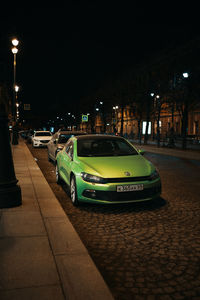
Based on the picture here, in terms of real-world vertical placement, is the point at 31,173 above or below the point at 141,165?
below

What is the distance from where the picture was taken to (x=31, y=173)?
10945 mm

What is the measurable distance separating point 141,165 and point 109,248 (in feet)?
8.21

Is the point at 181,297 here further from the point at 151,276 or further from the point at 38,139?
the point at 38,139

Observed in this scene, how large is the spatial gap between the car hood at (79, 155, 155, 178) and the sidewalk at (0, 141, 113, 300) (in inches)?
42.3

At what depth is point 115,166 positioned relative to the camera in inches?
253

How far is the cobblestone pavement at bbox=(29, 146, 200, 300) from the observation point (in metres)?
3.38

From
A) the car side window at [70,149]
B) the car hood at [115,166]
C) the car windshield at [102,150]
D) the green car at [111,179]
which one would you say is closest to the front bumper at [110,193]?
the green car at [111,179]

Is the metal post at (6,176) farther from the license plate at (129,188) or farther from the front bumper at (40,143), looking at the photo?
the front bumper at (40,143)

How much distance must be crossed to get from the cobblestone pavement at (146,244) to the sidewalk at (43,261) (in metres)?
0.26

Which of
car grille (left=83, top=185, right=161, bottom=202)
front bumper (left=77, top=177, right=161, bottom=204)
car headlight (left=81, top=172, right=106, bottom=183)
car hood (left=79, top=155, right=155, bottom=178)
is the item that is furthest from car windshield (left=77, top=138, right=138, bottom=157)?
car grille (left=83, top=185, right=161, bottom=202)

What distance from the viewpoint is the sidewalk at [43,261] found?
3.04m

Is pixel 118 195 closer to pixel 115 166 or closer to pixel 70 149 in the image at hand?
pixel 115 166

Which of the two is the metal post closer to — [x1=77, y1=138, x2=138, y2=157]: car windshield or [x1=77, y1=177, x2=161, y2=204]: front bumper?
[x1=77, y1=177, x2=161, y2=204]: front bumper

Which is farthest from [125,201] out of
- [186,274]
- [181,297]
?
[181,297]
